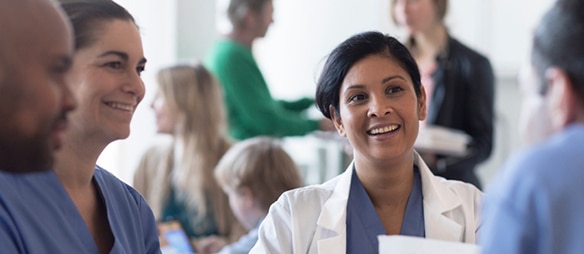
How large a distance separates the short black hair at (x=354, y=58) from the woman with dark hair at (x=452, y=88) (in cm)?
138

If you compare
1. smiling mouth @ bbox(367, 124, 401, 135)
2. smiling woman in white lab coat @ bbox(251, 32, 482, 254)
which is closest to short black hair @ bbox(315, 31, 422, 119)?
smiling woman in white lab coat @ bbox(251, 32, 482, 254)

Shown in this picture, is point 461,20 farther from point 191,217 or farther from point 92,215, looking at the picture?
point 92,215

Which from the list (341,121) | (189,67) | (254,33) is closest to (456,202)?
(341,121)

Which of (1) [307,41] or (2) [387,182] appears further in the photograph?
(1) [307,41]

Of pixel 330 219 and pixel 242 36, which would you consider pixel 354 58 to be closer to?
pixel 330 219

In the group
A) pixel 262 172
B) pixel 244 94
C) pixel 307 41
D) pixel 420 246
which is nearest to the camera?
pixel 420 246

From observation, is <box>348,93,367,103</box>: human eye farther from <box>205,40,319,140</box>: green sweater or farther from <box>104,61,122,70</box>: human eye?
<box>205,40,319,140</box>: green sweater

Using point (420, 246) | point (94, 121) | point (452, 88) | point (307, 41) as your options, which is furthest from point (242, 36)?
point (420, 246)

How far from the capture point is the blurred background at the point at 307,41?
4246 mm

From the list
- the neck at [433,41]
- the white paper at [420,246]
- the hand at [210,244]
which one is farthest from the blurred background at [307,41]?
the white paper at [420,246]

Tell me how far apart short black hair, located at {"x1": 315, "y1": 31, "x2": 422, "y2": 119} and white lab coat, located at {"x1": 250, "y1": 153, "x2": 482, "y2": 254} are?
19cm

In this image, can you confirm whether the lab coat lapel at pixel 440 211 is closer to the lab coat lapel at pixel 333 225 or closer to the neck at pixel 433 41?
the lab coat lapel at pixel 333 225

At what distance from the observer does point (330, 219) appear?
175 centimetres

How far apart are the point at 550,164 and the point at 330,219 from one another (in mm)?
889
